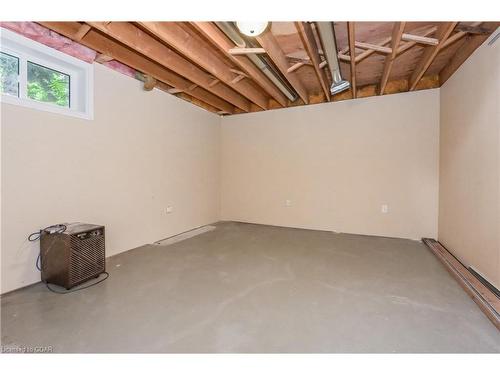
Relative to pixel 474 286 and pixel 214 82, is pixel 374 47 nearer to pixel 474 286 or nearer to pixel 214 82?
pixel 214 82

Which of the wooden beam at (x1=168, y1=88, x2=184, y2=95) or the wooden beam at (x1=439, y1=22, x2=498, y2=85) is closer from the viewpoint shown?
the wooden beam at (x1=439, y1=22, x2=498, y2=85)

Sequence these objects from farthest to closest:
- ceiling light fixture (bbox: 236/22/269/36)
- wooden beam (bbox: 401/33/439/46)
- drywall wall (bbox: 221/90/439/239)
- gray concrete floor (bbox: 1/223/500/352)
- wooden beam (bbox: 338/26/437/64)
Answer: drywall wall (bbox: 221/90/439/239) → wooden beam (bbox: 338/26/437/64) → wooden beam (bbox: 401/33/439/46) → ceiling light fixture (bbox: 236/22/269/36) → gray concrete floor (bbox: 1/223/500/352)

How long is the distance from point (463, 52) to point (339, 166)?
2136 mm

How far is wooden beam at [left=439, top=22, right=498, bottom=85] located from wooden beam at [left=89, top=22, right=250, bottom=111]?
317cm

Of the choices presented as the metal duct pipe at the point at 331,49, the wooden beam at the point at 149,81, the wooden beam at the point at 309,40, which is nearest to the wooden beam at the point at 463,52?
the metal duct pipe at the point at 331,49

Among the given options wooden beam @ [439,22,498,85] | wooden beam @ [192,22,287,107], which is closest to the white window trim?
wooden beam @ [192,22,287,107]

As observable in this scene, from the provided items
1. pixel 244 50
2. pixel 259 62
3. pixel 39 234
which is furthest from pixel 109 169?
pixel 259 62

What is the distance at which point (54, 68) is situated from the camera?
248 cm

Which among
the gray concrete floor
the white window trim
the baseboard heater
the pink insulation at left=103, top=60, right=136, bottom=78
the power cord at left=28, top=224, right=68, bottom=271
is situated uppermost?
the pink insulation at left=103, top=60, right=136, bottom=78

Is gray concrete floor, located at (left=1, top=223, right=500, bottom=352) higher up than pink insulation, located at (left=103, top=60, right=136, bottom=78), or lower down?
lower down

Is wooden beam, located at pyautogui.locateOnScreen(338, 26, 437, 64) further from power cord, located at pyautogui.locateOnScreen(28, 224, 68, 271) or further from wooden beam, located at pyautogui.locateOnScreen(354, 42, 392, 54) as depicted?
power cord, located at pyautogui.locateOnScreen(28, 224, 68, 271)

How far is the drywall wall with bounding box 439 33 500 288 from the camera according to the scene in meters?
2.16
